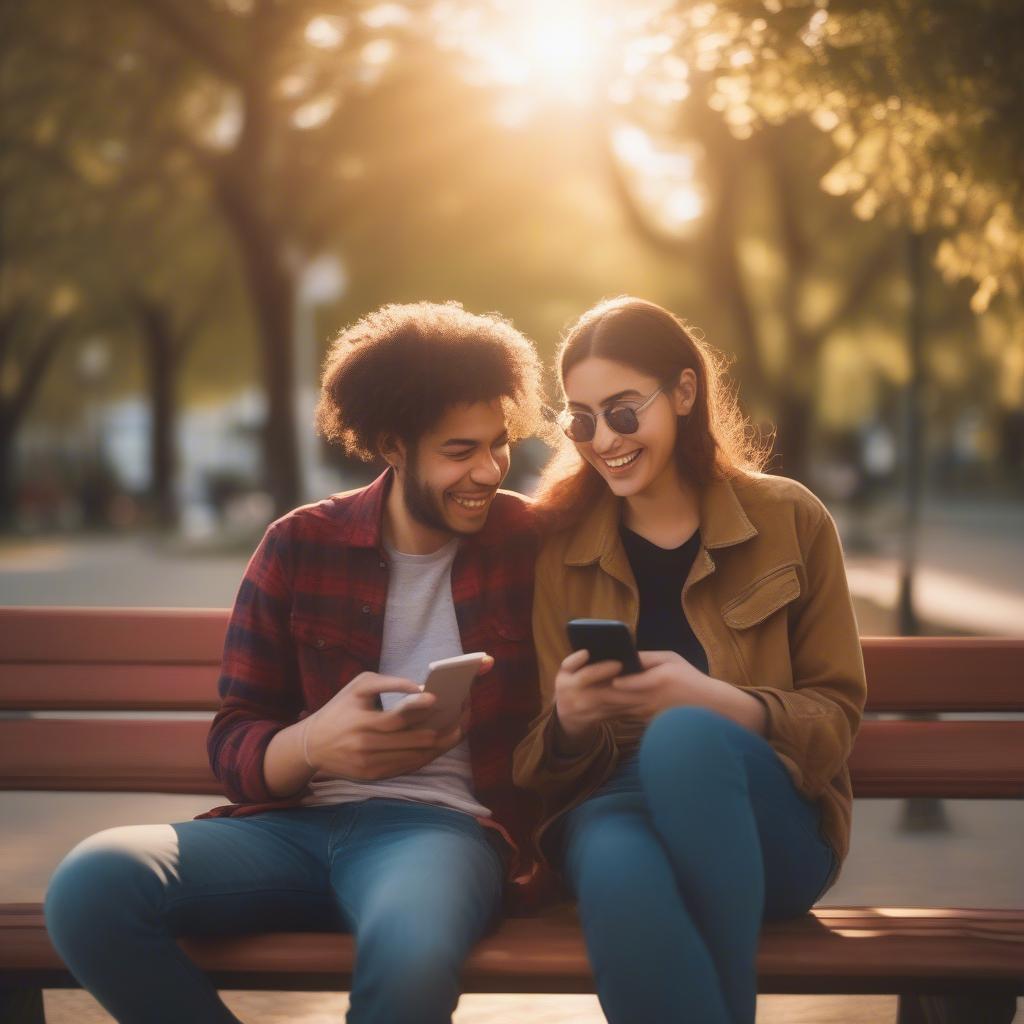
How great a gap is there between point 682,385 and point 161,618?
1473mm

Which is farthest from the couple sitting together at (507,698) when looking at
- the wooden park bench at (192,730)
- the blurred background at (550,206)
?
the blurred background at (550,206)

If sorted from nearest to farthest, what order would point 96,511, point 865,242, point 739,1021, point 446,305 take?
1. point 739,1021
2. point 446,305
3. point 865,242
4. point 96,511

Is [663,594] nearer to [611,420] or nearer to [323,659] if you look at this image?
[611,420]

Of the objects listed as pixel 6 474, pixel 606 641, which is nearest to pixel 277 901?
pixel 606 641

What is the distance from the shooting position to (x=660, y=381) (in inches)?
146

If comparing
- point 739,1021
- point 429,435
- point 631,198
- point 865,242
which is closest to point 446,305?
point 429,435

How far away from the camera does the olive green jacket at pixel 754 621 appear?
11.3 ft

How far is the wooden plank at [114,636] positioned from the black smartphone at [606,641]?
1271 millimetres

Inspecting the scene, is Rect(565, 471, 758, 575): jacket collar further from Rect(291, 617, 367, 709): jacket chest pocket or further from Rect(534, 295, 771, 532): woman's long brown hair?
Rect(291, 617, 367, 709): jacket chest pocket

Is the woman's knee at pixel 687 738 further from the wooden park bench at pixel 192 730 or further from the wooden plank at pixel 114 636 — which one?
the wooden plank at pixel 114 636

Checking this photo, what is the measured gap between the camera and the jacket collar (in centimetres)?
365

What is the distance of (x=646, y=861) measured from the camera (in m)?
3.03

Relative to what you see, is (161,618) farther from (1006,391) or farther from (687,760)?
(1006,391)

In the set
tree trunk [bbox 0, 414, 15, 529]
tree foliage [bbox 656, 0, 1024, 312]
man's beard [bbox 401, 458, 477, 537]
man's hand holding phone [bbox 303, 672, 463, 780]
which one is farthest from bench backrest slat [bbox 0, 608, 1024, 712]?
tree trunk [bbox 0, 414, 15, 529]
